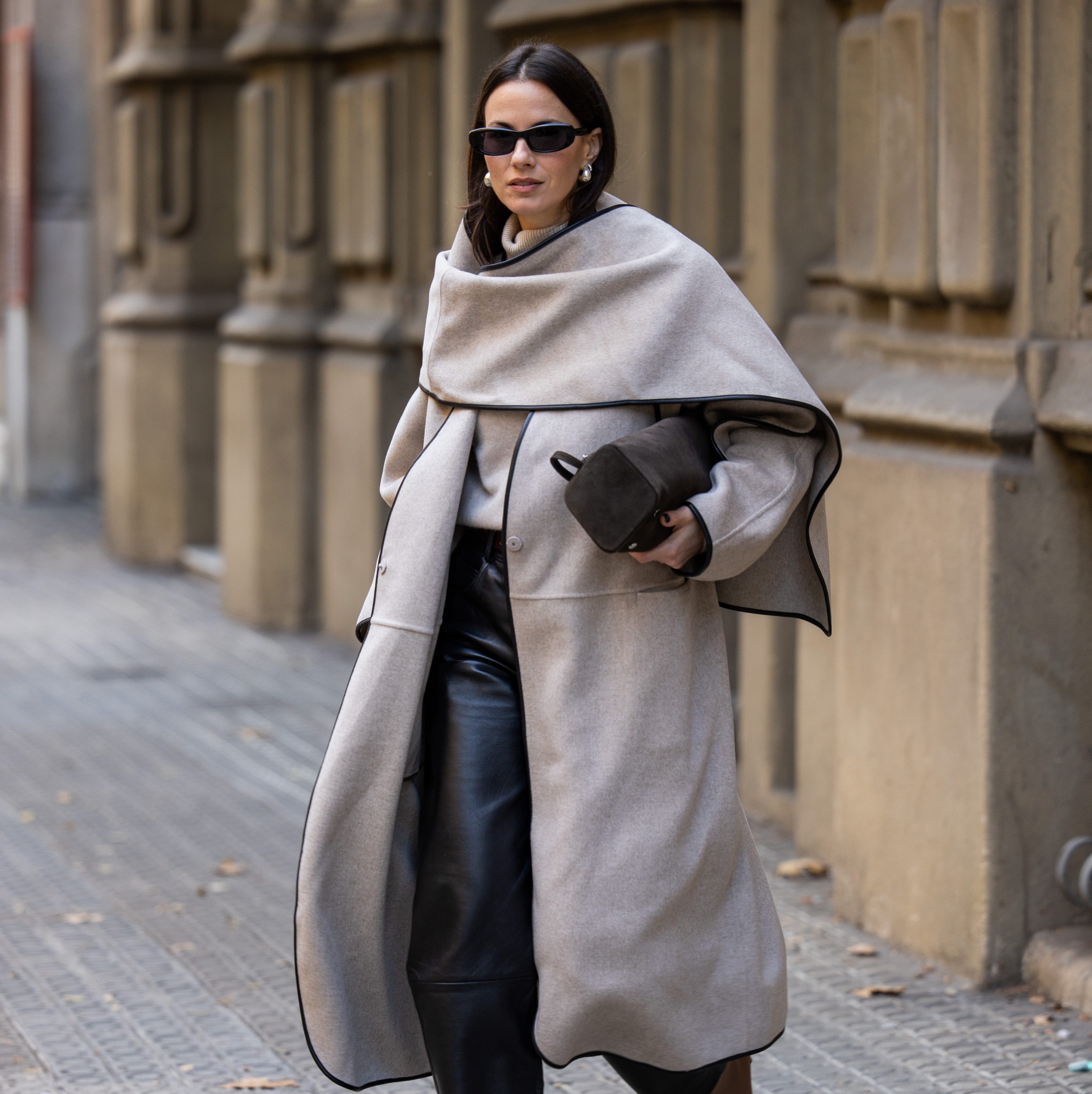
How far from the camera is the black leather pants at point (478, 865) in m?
3.22

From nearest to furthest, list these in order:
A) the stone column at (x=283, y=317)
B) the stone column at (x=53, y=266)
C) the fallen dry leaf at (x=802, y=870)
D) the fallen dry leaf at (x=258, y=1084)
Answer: the fallen dry leaf at (x=258, y=1084), the fallen dry leaf at (x=802, y=870), the stone column at (x=283, y=317), the stone column at (x=53, y=266)

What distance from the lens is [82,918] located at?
18.5 feet

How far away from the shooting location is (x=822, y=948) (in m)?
5.23

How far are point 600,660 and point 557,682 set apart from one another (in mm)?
78

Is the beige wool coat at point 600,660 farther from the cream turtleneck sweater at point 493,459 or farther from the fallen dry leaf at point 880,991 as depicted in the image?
the fallen dry leaf at point 880,991

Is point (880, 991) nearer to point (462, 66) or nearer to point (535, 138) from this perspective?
point (535, 138)

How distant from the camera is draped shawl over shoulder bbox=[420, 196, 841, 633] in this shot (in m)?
3.18

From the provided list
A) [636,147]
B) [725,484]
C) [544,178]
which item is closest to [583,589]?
[725,484]

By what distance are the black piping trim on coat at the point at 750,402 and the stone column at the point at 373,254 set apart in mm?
5731

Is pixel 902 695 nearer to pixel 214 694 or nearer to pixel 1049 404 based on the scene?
pixel 1049 404

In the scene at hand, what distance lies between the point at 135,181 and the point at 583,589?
967 cm

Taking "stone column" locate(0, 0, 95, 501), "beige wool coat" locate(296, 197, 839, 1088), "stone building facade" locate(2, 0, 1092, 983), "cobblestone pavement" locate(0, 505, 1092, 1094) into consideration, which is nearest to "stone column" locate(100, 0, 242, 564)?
"stone building facade" locate(2, 0, 1092, 983)

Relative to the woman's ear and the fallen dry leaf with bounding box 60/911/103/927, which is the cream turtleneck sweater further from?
the fallen dry leaf with bounding box 60/911/103/927

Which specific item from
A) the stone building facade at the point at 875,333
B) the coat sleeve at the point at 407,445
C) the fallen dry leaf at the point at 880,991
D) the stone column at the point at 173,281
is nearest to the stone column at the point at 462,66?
the stone building facade at the point at 875,333
